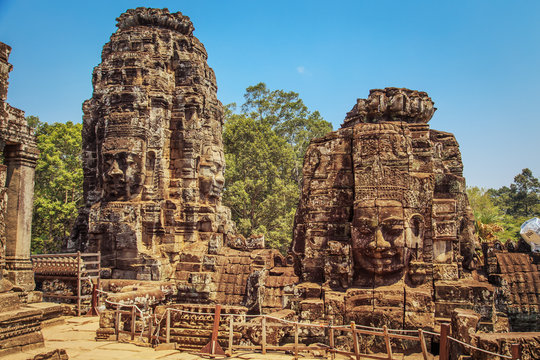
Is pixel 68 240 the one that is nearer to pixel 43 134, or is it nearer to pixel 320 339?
pixel 320 339

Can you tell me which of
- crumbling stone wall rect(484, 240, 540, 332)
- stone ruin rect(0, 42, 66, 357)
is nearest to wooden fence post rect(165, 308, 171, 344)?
stone ruin rect(0, 42, 66, 357)

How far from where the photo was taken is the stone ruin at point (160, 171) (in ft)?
42.1

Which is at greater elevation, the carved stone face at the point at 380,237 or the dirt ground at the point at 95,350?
the carved stone face at the point at 380,237

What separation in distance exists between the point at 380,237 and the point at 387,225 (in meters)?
0.24

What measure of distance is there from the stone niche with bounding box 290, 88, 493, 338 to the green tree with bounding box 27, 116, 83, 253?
1721cm

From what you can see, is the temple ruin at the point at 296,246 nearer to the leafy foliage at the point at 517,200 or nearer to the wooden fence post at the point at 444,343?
the wooden fence post at the point at 444,343

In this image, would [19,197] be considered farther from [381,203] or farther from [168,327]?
[381,203]

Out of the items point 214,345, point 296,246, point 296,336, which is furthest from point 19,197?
point 296,336

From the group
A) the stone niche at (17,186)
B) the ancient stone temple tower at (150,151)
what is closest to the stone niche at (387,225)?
the stone niche at (17,186)

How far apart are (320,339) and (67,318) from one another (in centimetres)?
644

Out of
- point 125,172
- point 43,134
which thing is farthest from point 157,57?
point 43,134

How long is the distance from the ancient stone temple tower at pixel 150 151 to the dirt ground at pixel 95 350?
410 cm

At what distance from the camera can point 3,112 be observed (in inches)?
269

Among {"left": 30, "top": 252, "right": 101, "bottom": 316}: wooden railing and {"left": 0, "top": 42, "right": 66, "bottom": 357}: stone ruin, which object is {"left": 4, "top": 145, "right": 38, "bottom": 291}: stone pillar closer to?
{"left": 0, "top": 42, "right": 66, "bottom": 357}: stone ruin
